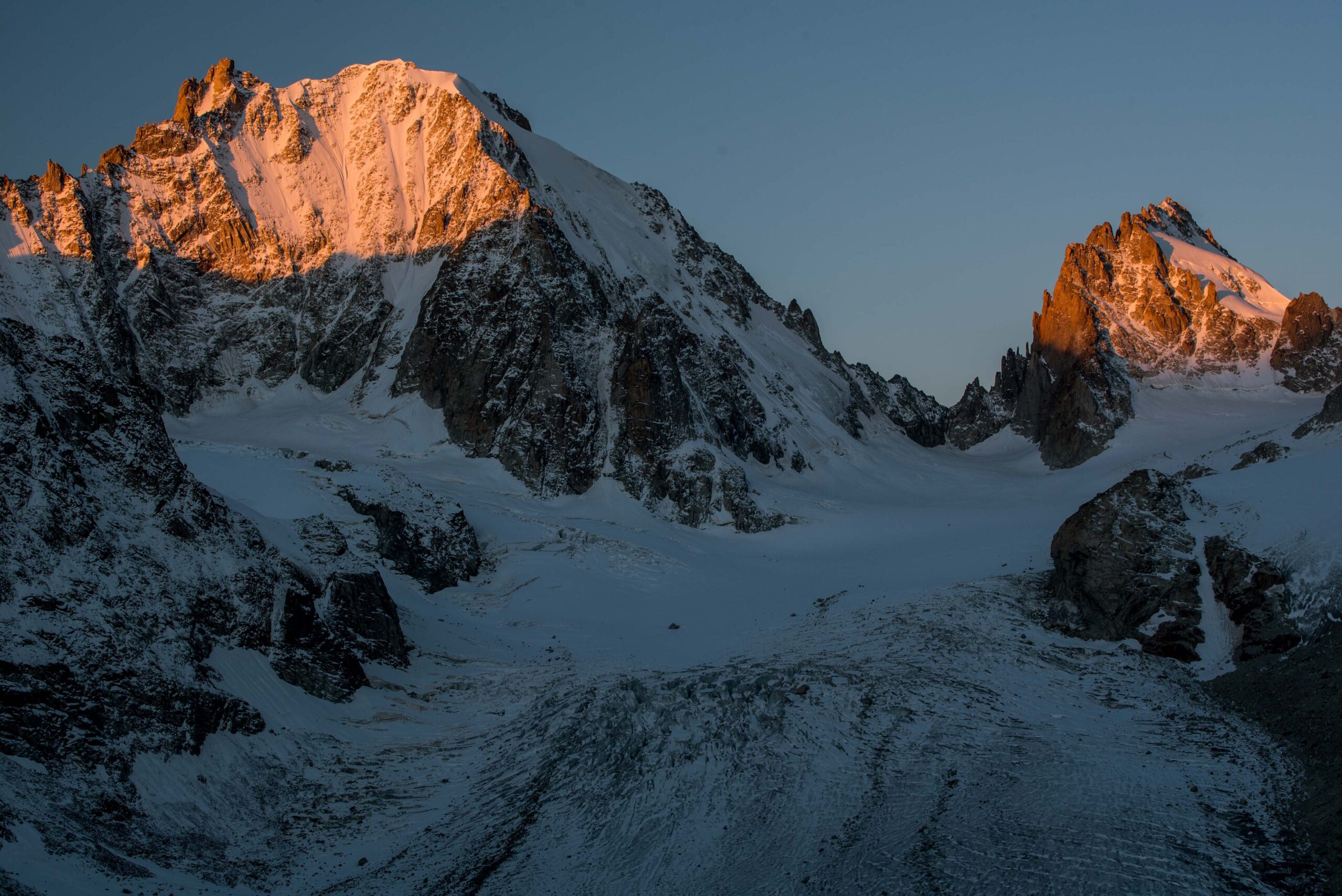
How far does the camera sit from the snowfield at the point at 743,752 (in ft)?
63.3

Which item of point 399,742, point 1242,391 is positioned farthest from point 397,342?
point 1242,391

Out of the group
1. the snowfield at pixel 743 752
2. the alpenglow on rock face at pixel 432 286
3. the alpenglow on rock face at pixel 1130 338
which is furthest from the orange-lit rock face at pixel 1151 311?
the snowfield at pixel 743 752

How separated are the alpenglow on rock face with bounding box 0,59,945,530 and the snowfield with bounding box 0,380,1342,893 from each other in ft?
81.8

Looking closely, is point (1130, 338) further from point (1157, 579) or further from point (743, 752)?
point (743, 752)

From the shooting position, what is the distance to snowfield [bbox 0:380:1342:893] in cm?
1930

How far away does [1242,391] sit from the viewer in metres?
96.5

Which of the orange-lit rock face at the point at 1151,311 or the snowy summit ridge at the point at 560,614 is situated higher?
the orange-lit rock face at the point at 1151,311

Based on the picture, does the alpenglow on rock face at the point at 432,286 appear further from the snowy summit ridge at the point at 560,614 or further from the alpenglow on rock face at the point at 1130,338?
the alpenglow on rock face at the point at 1130,338

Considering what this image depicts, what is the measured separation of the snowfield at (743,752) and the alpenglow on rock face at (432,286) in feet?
81.8

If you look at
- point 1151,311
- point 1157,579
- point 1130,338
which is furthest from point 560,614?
point 1151,311

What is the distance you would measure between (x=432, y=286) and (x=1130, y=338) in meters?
74.9

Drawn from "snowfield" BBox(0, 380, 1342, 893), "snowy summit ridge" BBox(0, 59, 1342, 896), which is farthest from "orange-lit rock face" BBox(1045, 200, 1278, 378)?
"snowfield" BBox(0, 380, 1342, 893)

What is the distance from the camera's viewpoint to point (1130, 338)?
104938 millimetres

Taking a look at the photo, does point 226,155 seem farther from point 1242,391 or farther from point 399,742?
point 1242,391
